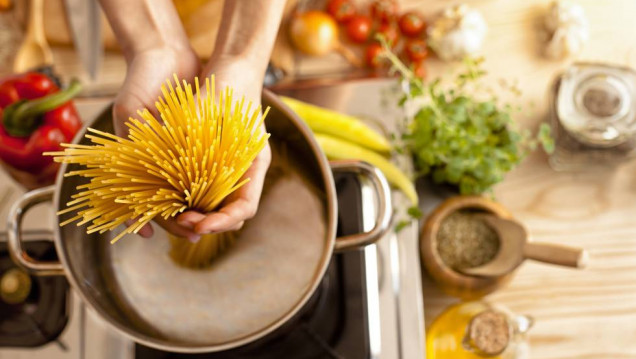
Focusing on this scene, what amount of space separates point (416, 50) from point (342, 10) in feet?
0.39

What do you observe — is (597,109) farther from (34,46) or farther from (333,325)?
(34,46)

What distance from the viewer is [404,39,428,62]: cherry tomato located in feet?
2.48

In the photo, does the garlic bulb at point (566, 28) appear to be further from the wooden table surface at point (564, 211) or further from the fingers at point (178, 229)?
the fingers at point (178, 229)

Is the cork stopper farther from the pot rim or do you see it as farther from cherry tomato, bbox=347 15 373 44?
cherry tomato, bbox=347 15 373 44

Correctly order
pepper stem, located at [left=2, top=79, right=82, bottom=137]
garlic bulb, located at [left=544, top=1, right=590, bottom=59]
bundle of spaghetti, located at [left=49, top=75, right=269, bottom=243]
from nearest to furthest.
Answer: bundle of spaghetti, located at [left=49, top=75, right=269, bottom=243], pepper stem, located at [left=2, top=79, right=82, bottom=137], garlic bulb, located at [left=544, top=1, right=590, bottom=59]

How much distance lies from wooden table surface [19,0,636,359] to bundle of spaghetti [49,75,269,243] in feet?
1.35

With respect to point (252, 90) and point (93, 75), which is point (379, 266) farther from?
point (93, 75)

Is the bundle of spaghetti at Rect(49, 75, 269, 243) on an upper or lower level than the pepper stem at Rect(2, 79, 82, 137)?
lower

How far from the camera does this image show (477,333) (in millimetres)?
609

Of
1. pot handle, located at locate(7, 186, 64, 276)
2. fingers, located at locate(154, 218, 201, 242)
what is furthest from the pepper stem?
fingers, located at locate(154, 218, 201, 242)

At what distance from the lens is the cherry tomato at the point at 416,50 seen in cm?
76

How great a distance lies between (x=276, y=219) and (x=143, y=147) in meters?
0.20

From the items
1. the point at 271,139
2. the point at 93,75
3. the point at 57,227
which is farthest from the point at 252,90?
the point at 93,75

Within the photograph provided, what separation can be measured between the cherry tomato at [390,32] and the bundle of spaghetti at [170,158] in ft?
1.47
